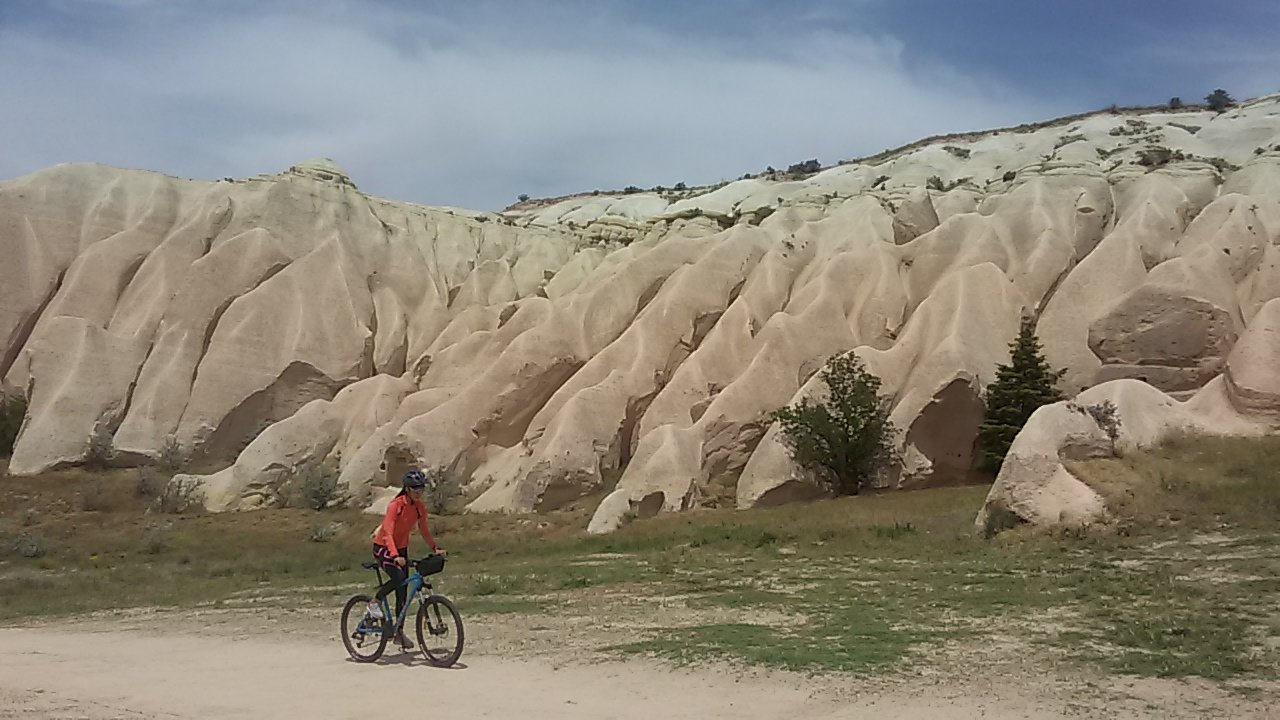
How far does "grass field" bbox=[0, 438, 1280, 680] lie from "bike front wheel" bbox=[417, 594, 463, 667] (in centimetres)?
139

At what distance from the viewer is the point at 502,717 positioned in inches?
271

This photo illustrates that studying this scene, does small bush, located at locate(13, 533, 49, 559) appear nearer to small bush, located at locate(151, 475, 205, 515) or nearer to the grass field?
the grass field

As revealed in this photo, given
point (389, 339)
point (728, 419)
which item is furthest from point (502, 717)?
point (389, 339)

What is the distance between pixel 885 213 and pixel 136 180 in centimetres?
3480

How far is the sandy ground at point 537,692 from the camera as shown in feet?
22.5

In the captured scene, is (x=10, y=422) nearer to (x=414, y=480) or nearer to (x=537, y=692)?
(x=414, y=480)

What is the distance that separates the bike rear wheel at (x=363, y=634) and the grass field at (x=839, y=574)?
1959mm

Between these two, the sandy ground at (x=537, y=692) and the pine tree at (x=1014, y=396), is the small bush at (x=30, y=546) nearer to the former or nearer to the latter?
the sandy ground at (x=537, y=692)

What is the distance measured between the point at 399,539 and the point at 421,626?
2.67 ft

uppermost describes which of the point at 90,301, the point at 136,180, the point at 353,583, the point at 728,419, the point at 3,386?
the point at 136,180

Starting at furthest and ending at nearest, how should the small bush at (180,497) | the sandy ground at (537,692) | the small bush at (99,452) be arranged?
the small bush at (99,452), the small bush at (180,497), the sandy ground at (537,692)

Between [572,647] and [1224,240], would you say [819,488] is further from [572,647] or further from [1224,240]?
[572,647]

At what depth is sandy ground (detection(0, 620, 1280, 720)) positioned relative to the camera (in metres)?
6.86

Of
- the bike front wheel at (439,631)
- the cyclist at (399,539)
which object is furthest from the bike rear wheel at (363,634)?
the bike front wheel at (439,631)
